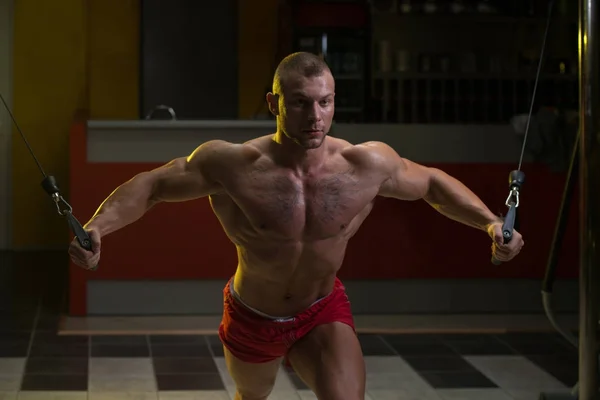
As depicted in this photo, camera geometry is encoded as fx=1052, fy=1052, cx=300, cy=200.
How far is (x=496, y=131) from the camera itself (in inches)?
251

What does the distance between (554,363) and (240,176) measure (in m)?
2.82

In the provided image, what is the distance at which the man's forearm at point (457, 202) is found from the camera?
291cm

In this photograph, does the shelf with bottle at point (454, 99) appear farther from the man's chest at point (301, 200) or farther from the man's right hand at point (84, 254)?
the man's right hand at point (84, 254)

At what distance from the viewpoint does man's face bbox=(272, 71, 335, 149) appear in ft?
8.73

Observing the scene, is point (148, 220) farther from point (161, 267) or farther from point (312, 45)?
point (312, 45)

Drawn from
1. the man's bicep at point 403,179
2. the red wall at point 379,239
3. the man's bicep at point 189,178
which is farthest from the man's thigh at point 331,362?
the red wall at point 379,239

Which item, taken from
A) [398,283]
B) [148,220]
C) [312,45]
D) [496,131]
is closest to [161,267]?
[148,220]

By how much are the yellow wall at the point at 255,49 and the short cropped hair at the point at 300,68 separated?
6.72m

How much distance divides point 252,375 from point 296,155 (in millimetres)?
673

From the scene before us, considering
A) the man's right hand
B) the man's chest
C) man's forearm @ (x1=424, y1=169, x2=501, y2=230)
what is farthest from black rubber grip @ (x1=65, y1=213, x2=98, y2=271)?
man's forearm @ (x1=424, y1=169, x2=501, y2=230)

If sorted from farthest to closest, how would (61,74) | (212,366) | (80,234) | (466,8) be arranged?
(61,74) → (466,8) → (212,366) → (80,234)

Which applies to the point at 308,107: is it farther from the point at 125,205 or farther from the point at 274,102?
the point at 125,205

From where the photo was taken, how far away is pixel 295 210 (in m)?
2.85

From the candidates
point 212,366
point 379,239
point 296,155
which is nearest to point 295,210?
point 296,155
